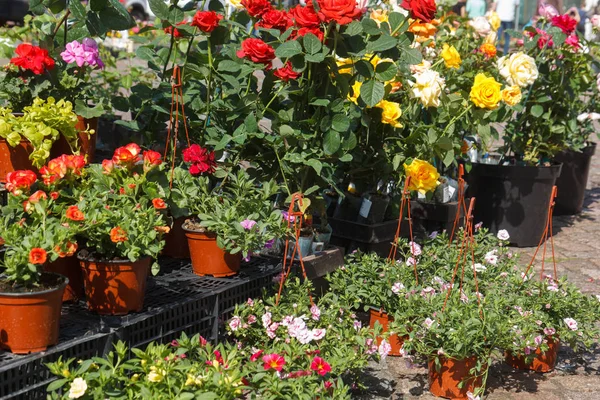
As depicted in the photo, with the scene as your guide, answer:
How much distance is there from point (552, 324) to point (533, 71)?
1707 millimetres

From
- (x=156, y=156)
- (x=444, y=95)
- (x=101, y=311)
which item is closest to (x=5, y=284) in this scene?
(x=101, y=311)

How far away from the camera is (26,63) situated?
391 cm

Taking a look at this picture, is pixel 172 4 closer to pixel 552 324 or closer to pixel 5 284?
pixel 5 284

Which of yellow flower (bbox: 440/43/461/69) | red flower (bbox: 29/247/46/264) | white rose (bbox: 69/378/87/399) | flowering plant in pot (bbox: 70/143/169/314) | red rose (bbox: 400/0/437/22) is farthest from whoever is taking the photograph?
yellow flower (bbox: 440/43/461/69)

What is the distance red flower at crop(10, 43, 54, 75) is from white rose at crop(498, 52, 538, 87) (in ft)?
7.83

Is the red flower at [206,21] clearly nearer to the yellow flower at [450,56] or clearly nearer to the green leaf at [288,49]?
the green leaf at [288,49]

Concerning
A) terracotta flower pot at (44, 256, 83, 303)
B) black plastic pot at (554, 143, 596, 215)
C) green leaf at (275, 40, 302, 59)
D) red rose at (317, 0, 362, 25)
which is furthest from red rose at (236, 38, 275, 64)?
black plastic pot at (554, 143, 596, 215)

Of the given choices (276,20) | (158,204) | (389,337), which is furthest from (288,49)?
(389,337)

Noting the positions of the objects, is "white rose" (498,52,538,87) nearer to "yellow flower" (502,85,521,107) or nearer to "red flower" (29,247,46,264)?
"yellow flower" (502,85,521,107)

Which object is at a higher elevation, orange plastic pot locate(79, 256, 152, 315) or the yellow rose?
the yellow rose

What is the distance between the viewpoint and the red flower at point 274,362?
291 centimetres

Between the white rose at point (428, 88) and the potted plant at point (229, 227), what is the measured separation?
953 millimetres

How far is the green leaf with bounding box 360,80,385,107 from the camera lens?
3749mm

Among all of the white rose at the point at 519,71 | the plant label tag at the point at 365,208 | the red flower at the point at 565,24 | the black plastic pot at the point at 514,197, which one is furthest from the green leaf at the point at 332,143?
the red flower at the point at 565,24
